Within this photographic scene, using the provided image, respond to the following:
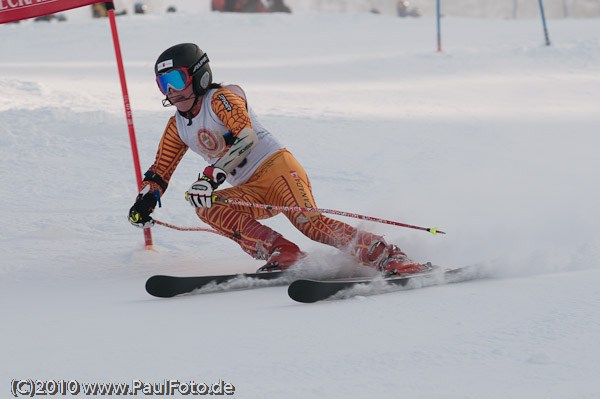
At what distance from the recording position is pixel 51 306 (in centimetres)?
359

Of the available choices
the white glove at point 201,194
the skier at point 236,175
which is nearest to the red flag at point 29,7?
the skier at point 236,175

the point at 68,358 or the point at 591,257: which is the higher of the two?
the point at 68,358

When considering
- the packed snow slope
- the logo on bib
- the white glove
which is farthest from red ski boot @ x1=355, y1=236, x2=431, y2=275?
the logo on bib

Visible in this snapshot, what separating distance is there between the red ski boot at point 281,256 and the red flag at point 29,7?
2.02m

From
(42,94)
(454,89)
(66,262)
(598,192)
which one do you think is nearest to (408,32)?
(454,89)

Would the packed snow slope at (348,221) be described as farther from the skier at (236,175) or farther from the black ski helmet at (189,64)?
the black ski helmet at (189,64)

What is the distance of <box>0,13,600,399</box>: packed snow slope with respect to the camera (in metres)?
2.50

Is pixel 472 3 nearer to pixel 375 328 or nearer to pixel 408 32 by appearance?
pixel 408 32

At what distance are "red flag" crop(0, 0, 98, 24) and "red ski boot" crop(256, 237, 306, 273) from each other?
202cm

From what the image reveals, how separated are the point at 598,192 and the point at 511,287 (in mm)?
2808

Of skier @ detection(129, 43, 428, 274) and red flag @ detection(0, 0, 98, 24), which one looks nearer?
skier @ detection(129, 43, 428, 274)

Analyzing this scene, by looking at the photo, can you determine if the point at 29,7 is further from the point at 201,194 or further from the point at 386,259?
the point at 386,259

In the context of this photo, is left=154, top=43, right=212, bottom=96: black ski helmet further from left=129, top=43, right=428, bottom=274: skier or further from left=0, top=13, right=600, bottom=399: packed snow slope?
left=0, top=13, right=600, bottom=399: packed snow slope

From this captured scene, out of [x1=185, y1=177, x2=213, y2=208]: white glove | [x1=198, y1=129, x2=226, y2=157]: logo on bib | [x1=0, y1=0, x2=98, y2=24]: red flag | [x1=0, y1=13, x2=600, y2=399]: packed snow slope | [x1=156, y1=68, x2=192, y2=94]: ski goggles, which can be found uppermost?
[x1=0, y1=0, x2=98, y2=24]: red flag
